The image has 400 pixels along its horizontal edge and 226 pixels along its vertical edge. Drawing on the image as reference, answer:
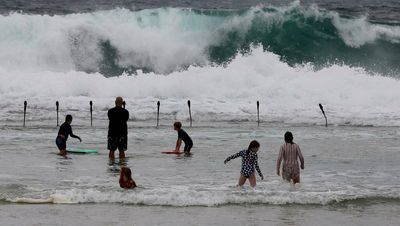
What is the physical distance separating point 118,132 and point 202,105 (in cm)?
984

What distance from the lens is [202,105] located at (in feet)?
94.1

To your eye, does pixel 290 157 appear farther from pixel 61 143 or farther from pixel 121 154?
pixel 61 143

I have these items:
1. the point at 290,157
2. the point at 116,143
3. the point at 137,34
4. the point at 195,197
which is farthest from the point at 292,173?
the point at 137,34

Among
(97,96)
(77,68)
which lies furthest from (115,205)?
(77,68)

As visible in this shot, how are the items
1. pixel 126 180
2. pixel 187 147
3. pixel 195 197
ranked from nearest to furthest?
pixel 195 197 < pixel 126 180 < pixel 187 147

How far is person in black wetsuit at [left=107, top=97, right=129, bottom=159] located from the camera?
18.9m

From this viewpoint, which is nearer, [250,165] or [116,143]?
[250,165]

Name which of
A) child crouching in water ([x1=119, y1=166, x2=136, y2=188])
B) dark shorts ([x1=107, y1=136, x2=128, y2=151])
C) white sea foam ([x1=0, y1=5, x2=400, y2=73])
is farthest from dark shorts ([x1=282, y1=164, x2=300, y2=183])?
white sea foam ([x1=0, y1=5, x2=400, y2=73])

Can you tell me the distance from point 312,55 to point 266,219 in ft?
90.2

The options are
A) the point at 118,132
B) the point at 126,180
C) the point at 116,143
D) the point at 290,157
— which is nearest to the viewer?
the point at 126,180

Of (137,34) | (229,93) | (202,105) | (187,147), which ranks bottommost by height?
(187,147)

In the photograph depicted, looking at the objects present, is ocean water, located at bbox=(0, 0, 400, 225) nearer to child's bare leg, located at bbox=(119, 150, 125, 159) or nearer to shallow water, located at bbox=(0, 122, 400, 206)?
shallow water, located at bbox=(0, 122, 400, 206)

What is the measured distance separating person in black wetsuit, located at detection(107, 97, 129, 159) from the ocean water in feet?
1.30

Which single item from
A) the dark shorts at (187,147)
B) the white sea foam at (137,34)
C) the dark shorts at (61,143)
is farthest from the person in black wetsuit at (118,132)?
the white sea foam at (137,34)
